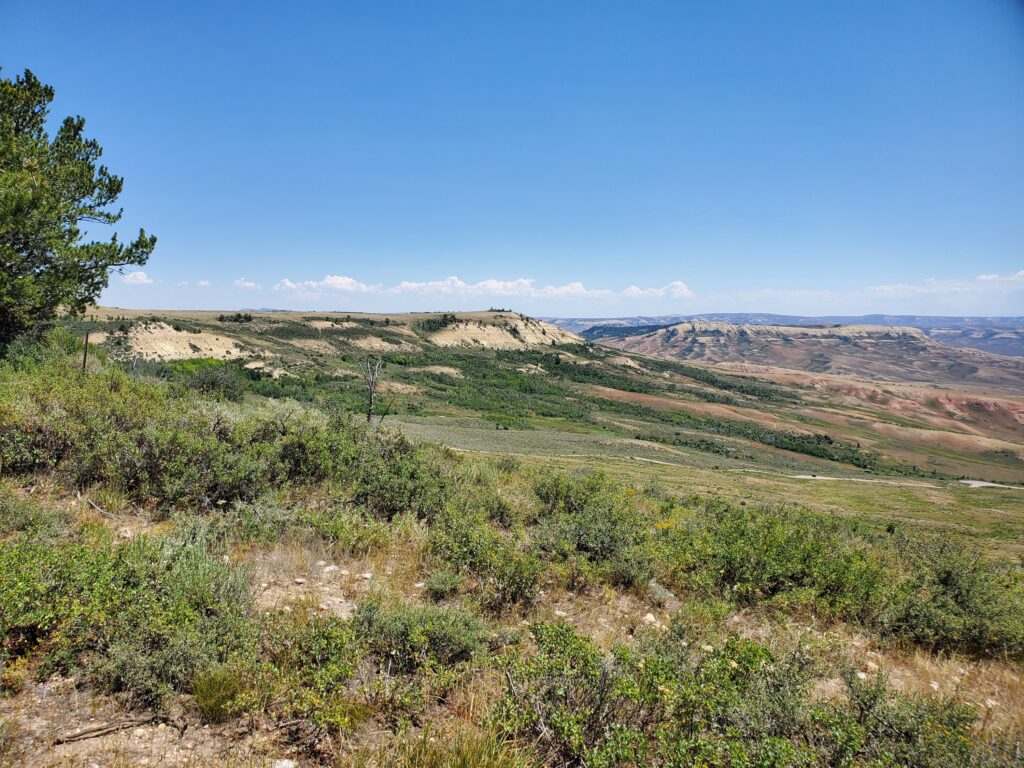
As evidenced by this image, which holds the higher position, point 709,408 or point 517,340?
point 517,340

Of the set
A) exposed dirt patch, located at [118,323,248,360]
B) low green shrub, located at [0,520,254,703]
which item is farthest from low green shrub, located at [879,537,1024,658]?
exposed dirt patch, located at [118,323,248,360]

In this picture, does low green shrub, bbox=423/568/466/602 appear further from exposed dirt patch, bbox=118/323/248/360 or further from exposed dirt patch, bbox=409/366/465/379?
exposed dirt patch, bbox=409/366/465/379

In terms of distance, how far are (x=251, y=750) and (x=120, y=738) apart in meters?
0.80

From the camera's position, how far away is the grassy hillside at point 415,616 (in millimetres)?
3133

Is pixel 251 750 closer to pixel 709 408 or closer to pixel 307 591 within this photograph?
pixel 307 591

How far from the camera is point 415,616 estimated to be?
4172mm

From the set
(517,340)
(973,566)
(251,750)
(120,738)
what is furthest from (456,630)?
(517,340)

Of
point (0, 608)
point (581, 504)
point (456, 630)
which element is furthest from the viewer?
point (581, 504)

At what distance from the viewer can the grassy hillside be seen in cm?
313

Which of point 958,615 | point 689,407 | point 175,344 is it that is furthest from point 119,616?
point 689,407

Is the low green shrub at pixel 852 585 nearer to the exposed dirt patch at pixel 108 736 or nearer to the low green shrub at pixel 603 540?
the low green shrub at pixel 603 540

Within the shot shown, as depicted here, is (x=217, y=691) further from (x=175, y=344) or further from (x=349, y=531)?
(x=175, y=344)

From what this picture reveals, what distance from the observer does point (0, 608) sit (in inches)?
130

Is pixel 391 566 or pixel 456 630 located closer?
pixel 456 630
